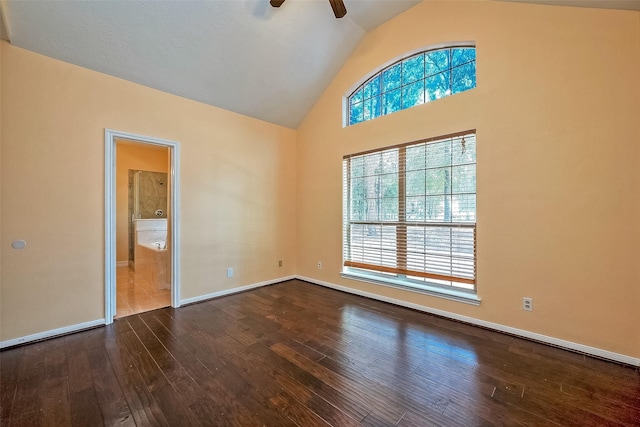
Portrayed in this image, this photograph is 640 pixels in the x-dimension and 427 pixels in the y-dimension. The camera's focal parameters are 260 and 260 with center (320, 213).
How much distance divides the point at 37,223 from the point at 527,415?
4.22 m

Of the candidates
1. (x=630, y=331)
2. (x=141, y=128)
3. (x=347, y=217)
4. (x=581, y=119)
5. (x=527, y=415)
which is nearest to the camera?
(x=527, y=415)

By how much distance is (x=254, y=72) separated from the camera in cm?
352

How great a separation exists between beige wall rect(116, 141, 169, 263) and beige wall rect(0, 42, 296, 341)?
8.91 ft

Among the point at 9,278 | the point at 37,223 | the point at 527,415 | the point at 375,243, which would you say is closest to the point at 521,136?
the point at 375,243

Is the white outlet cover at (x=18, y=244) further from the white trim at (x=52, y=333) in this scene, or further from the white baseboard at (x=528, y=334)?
the white baseboard at (x=528, y=334)

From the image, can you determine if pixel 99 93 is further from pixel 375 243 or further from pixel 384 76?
pixel 375 243

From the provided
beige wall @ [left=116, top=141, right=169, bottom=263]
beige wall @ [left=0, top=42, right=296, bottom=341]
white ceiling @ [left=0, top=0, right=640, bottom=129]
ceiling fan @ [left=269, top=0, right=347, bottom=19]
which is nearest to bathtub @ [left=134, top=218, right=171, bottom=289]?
beige wall @ [left=116, top=141, right=169, bottom=263]


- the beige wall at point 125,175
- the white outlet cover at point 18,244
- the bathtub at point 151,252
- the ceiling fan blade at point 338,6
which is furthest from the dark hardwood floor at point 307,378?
the beige wall at point 125,175

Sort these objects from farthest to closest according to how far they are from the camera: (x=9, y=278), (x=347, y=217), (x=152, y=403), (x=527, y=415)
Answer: (x=347, y=217) < (x=9, y=278) < (x=152, y=403) < (x=527, y=415)

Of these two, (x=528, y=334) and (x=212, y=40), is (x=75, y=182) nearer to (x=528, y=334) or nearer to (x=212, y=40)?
(x=212, y=40)

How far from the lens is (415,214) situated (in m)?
3.30

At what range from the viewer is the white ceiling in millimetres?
2361

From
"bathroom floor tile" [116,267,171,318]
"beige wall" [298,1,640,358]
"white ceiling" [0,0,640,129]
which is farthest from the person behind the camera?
"bathroom floor tile" [116,267,171,318]

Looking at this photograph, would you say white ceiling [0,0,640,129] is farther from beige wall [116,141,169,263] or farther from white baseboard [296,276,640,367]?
beige wall [116,141,169,263]
